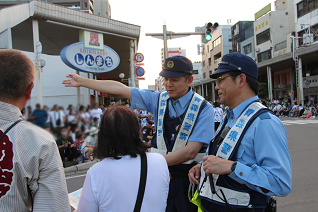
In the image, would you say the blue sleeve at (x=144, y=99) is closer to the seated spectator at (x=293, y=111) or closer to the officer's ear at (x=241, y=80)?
the officer's ear at (x=241, y=80)

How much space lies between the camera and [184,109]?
7.14 feet

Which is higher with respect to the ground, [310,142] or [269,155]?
[269,155]

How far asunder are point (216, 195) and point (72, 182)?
490 centimetres

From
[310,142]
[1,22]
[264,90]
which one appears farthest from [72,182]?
[264,90]

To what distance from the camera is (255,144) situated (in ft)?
4.71

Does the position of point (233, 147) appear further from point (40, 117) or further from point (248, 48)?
point (248, 48)

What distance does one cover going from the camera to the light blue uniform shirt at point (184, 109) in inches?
79.4

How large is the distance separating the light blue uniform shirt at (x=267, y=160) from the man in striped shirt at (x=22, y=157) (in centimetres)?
103

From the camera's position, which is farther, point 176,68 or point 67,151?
point 176,68

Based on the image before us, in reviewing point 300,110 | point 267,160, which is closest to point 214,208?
point 267,160

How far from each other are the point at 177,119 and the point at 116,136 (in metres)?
0.87

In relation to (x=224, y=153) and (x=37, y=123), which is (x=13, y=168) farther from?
(x=224, y=153)

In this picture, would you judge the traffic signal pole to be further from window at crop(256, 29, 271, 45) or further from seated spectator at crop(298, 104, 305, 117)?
window at crop(256, 29, 271, 45)

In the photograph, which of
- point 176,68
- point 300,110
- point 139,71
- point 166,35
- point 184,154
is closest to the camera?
point 184,154
